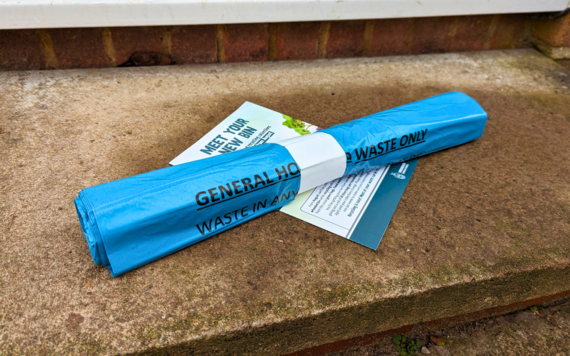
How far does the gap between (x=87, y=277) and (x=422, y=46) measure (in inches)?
55.4

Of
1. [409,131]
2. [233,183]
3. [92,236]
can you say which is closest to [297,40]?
[409,131]

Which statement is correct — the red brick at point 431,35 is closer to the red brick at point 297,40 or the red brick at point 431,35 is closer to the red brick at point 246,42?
the red brick at point 297,40

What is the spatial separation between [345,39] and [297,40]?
0.61ft

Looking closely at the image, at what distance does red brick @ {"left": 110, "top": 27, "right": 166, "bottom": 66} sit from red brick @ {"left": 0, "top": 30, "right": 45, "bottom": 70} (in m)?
0.23

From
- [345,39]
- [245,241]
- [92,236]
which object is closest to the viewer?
[92,236]

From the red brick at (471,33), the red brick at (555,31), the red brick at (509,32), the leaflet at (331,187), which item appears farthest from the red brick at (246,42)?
the red brick at (555,31)

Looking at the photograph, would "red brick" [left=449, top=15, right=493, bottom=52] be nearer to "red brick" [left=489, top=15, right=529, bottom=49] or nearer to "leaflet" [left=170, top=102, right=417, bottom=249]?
"red brick" [left=489, top=15, right=529, bottom=49]

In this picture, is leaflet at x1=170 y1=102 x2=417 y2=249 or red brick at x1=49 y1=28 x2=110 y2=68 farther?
red brick at x1=49 y1=28 x2=110 y2=68

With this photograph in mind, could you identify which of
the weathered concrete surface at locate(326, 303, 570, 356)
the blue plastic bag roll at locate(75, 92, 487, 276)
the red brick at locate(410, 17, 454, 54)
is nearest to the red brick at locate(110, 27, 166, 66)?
the blue plastic bag roll at locate(75, 92, 487, 276)

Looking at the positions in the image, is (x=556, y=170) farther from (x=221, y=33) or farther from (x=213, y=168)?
(x=221, y=33)

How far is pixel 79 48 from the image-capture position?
122 centimetres

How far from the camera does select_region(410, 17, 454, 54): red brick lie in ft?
4.76

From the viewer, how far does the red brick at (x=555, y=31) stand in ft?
4.79

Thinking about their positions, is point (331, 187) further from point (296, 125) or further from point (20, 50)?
point (20, 50)
